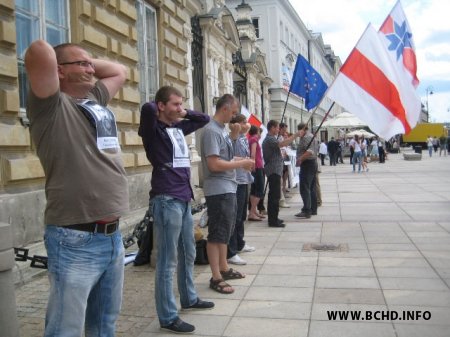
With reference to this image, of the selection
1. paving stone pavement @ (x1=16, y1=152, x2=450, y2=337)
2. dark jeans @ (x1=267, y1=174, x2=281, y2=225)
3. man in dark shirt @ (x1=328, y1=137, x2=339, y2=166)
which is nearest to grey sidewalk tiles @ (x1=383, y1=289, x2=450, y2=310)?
paving stone pavement @ (x1=16, y1=152, x2=450, y2=337)

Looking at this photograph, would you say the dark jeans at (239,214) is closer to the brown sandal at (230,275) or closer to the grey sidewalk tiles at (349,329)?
the brown sandal at (230,275)

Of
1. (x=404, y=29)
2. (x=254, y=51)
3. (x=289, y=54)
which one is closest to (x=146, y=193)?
(x=404, y=29)

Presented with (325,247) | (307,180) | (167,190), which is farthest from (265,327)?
(307,180)

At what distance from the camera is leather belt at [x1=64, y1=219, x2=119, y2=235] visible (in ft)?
7.86

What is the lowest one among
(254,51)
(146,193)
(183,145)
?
(146,193)

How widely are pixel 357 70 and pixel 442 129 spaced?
169 ft

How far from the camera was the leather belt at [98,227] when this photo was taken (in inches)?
94.3

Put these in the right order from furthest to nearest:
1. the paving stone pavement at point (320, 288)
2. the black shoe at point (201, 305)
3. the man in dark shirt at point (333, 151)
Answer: the man in dark shirt at point (333, 151) → the black shoe at point (201, 305) → the paving stone pavement at point (320, 288)

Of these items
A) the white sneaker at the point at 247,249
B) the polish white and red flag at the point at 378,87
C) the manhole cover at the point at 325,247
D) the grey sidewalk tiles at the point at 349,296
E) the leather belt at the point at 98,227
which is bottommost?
the grey sidewalk tiles at the point at 349,296

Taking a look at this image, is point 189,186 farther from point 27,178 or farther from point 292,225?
point 292,225

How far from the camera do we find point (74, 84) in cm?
249

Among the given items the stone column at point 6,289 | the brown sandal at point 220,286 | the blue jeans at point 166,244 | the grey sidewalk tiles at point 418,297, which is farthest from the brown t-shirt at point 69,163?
the grey sidewalk tiles at point 418,297

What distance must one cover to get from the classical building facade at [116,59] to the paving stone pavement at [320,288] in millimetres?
1187

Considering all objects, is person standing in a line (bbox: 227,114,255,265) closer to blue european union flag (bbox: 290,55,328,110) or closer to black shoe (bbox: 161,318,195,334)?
black shoe (bbox: 161,318,195,334)
